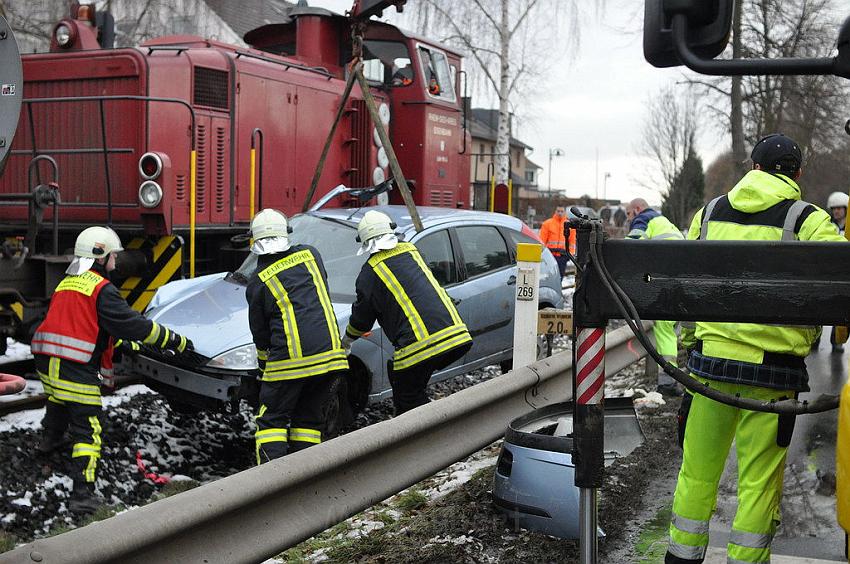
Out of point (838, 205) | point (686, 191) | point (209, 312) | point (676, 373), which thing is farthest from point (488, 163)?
point (686, 191)

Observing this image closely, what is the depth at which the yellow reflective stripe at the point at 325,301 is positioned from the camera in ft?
19.2

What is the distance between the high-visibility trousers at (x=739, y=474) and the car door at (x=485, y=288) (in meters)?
4.23

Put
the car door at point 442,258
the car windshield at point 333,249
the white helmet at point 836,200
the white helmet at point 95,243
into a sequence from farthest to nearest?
the white helmet at point 836,200
the car door at point 442,258
the car windshield at point 333,249
the white helmet at point 95,243

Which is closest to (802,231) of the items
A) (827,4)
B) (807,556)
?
(827,4)

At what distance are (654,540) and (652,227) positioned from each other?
4.43 metres

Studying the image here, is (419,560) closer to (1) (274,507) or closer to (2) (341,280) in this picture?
(1) (274,507)

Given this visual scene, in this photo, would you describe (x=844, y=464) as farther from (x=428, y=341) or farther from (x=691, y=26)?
(x=428, y=341)

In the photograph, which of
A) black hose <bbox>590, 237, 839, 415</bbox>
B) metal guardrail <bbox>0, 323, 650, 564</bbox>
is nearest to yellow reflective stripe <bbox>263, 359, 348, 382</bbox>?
metal guardrail <bbox>0, 323, 650, 564</bbox>

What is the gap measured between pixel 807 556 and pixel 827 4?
2842 millimetres

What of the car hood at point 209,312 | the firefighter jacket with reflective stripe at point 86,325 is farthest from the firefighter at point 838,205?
the firefighter jacket with reflective stripe at point 86,325

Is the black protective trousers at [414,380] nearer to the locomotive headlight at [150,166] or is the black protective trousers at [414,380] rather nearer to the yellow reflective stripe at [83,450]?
the yellow reflective stripe at [83,450]

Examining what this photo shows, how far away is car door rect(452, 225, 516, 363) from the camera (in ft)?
27.5

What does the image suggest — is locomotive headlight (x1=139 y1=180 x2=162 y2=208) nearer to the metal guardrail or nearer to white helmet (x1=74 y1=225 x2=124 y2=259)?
white helmet (x1=74 y1=225 x2=124 y2=259)

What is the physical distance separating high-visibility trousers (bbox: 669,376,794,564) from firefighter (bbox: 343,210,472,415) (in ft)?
8.55
